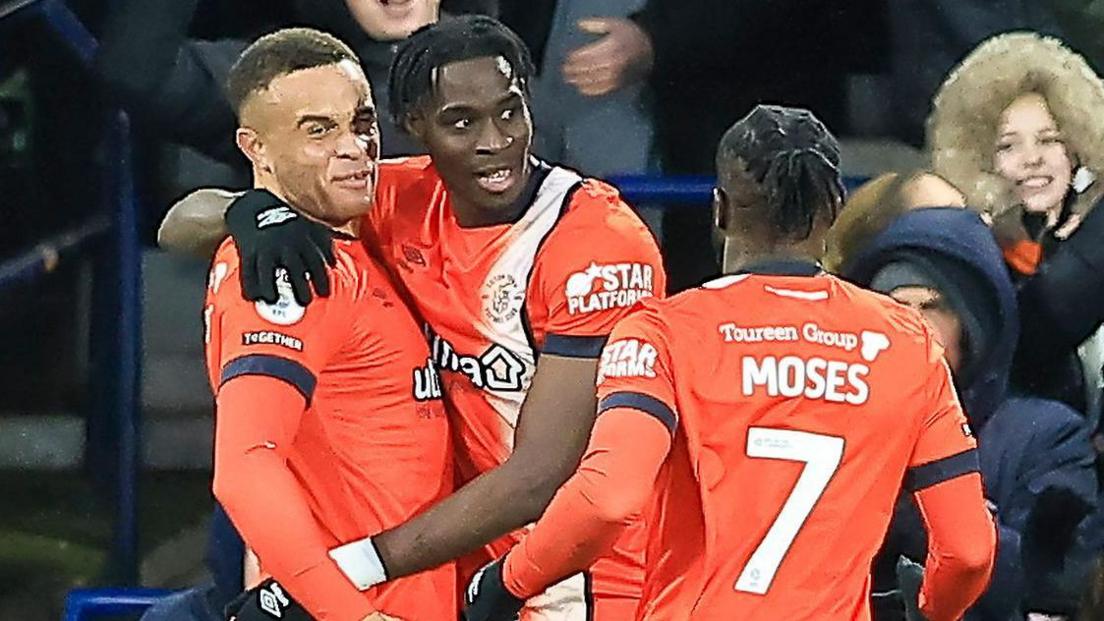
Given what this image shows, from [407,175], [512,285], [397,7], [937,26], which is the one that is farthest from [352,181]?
[937,26]

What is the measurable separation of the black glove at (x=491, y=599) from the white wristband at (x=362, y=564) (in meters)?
0.14

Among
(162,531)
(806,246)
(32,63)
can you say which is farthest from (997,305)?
(32,63)

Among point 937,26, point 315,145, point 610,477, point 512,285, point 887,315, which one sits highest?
point 937,26

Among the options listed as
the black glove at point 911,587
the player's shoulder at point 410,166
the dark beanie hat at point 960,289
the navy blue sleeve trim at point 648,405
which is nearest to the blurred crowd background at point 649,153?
the dark beanie hat at point 960,289

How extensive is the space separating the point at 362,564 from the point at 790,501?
0.55m

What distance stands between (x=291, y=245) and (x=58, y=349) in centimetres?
100

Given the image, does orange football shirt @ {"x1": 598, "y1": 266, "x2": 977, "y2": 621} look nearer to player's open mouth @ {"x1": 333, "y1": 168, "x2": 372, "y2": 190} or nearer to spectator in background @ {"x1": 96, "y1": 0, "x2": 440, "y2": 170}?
player's open mouth @ {"x1": 333, "y1": 168, "x2": 372, "y2": 190}

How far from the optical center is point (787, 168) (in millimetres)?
2326

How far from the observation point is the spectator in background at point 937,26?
10.7ft

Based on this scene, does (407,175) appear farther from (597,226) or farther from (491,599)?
(491,599)

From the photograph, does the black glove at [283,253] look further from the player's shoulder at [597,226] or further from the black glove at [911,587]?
the black glove at [911,587]

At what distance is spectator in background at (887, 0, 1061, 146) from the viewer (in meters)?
3.28

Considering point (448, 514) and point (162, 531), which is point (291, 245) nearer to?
point (448, 514)

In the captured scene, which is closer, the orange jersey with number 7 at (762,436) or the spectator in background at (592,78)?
the orange jersey with number 7 at (762,436)
